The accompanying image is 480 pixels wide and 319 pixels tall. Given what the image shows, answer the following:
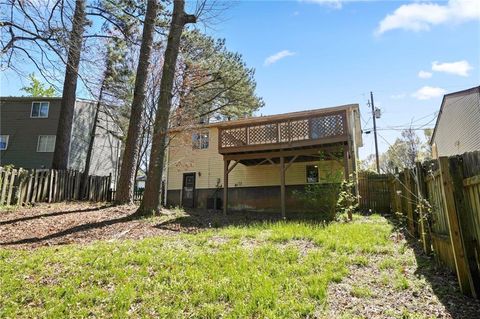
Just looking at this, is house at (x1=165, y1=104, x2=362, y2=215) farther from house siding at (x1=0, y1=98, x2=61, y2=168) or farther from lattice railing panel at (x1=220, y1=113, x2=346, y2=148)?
house siding at (x1=0, y1=98, x2=61, y2=168)

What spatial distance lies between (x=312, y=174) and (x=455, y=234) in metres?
11.8

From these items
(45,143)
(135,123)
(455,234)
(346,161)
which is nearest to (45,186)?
(135,123)

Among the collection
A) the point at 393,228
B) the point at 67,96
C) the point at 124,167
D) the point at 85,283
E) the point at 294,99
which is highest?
the point at 294,99

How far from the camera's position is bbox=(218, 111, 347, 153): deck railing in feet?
40.2

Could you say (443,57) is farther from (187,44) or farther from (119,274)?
(119,274)

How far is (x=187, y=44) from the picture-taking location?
63.0ft

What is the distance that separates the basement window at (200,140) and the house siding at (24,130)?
12419 millimetres

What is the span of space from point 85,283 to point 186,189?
1377cm

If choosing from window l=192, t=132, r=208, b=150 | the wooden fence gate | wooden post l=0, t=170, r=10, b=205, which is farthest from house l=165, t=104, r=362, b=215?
wooden post l=0, t=170, r=10, b=205

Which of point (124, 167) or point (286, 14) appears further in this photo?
point (124, 167)

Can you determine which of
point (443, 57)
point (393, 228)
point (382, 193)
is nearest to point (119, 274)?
point (393, 228)

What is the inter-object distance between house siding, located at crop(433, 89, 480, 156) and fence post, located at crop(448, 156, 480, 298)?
50.0 feet

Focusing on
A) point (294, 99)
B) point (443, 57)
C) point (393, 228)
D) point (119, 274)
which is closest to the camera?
point (119, 274)

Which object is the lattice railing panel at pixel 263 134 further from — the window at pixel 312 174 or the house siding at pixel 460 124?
the house siding at pixel 460 124
